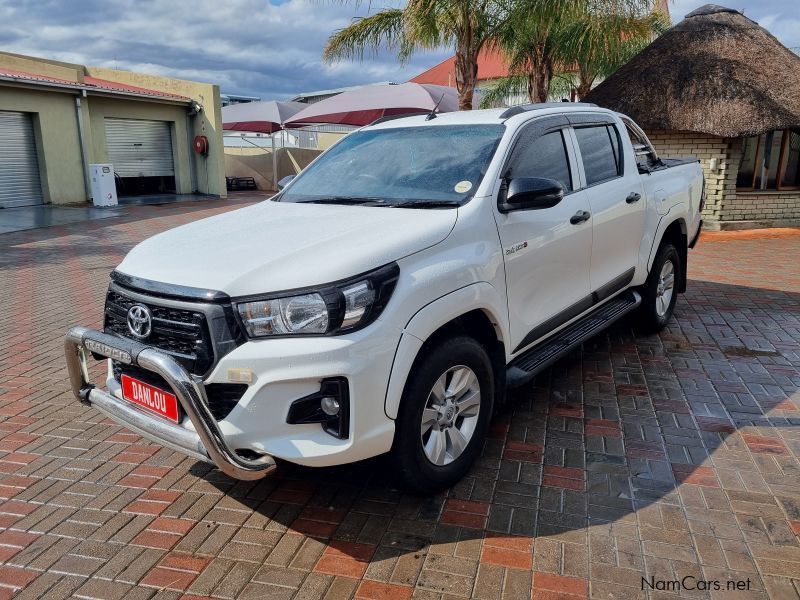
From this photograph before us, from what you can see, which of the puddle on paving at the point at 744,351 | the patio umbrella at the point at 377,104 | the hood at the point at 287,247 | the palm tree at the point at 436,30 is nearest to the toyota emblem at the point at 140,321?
the hood at the point at 287,247

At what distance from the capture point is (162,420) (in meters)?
2.86

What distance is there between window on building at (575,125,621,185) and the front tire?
76.4 inches

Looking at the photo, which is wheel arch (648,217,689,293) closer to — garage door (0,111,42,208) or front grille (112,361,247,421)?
front grille (112,361,247,421)

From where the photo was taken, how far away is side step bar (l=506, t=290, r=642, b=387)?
369 centimetres

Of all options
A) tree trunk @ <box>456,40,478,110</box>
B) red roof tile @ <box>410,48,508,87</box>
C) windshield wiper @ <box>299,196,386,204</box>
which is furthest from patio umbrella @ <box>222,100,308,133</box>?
windshield wiper @ <box>299,196,386,204</box>

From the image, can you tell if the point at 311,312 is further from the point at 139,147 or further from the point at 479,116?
the point at 139,147

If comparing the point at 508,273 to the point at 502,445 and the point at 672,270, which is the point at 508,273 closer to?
the point at 502,445

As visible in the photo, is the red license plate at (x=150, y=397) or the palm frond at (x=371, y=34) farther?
the palm frond at (x=371, y=34)

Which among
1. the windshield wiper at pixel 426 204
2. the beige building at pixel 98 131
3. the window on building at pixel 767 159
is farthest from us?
the beige building at pixel 98 131

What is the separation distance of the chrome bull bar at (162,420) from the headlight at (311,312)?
0.35 m

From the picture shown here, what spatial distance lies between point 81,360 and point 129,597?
3.91 ft

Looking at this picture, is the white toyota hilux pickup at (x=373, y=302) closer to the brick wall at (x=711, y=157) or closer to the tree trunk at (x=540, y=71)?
the brick wall at (x=711, y=157)

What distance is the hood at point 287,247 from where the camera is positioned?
8.74 ft

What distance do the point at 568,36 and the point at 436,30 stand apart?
3.60m
